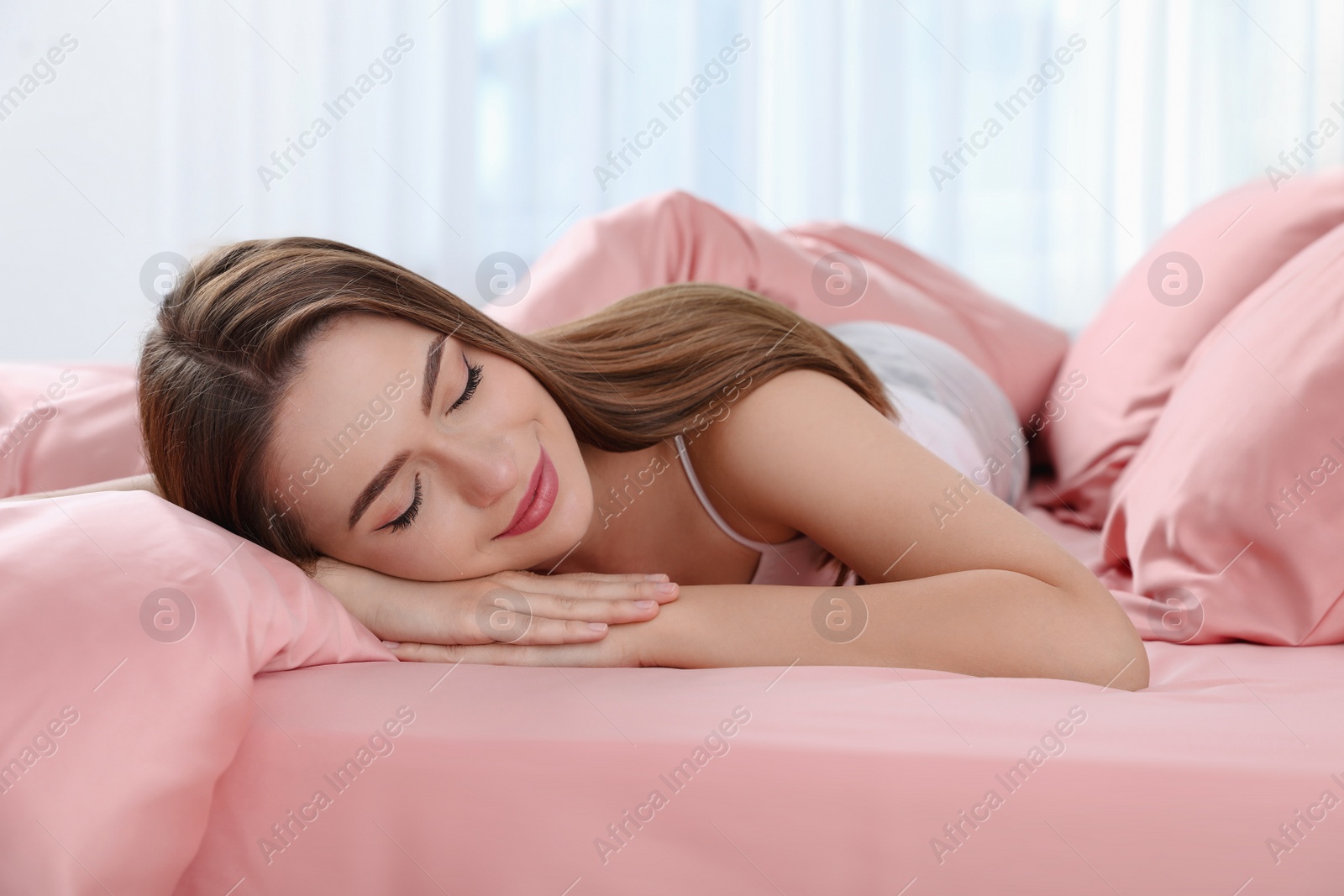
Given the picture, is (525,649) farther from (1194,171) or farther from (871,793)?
(1194,171)

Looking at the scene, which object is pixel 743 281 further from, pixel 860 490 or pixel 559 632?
pixel 559 632

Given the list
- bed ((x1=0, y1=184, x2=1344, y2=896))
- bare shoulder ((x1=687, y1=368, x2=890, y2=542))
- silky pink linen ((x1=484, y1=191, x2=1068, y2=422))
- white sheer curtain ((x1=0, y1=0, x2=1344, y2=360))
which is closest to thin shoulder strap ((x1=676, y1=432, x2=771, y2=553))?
bare shoulder ((x1=687, y1=368, x2=890, y2=542))

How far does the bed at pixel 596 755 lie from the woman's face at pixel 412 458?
0.08m

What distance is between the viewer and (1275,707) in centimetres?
87

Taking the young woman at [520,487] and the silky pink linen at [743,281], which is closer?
the young woman at [520,487]

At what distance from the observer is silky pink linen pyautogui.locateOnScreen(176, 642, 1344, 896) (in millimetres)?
759

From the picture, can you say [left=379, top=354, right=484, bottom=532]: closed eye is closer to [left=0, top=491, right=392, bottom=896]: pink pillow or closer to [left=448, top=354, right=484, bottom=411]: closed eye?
[left=448, top=354, right=484, bottom=411]: closed eye

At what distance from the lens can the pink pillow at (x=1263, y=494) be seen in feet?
3.44

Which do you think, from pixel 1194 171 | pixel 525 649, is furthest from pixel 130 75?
pixel 1194 171

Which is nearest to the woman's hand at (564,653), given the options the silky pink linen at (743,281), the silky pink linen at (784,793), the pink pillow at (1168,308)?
the silky pink linen at (784,793)

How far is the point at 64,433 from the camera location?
142cm

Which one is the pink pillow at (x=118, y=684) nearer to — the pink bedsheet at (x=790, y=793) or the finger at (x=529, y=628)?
the pink bedsheet at (x=790, y=793)

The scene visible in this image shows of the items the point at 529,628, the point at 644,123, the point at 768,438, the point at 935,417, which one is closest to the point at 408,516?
the point at 529,628

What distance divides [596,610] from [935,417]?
0.77 meters
